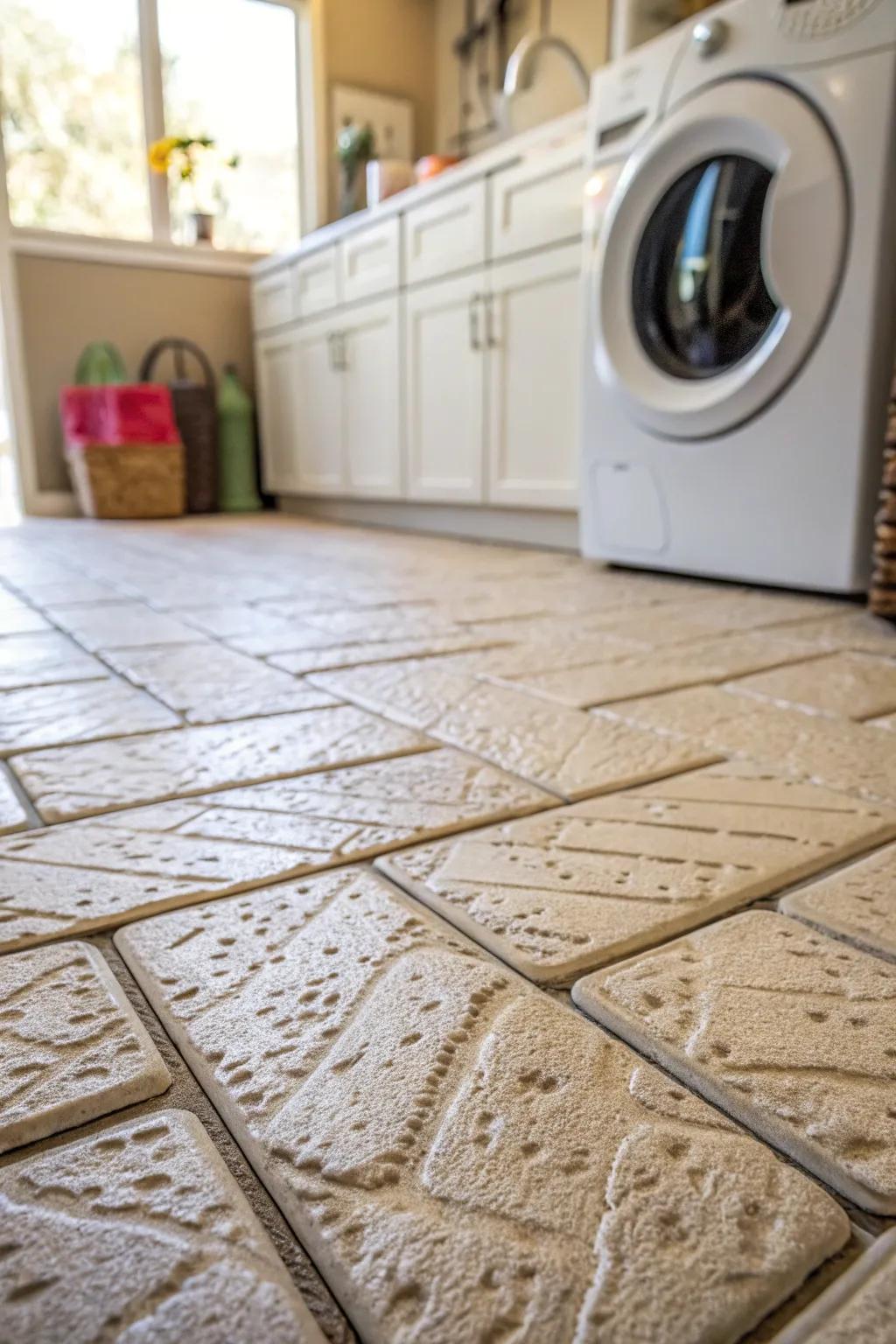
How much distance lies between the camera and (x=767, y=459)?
5.31ft

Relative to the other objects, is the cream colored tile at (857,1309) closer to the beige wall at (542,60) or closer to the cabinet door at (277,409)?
the beige wall at (542,60)

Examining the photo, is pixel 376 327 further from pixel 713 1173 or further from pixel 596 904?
pixel 713 1173

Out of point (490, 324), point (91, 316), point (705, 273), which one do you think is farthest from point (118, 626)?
point (91, 316)

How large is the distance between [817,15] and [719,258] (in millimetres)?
379

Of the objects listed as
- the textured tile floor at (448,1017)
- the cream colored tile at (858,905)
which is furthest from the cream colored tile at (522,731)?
the cream colored tile at (858,905)

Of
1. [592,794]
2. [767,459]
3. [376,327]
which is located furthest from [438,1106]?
[376,327]

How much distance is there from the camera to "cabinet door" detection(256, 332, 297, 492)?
3.73 meters

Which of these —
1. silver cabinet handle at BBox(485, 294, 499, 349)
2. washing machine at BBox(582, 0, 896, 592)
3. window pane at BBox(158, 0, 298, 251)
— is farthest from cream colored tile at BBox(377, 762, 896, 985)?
window pane at BBox(158, 0, 298, 251)

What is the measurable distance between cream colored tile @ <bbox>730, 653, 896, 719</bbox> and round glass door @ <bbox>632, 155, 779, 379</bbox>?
0.78 m

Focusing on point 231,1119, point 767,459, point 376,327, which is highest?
point 376,327

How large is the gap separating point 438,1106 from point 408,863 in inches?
9.0

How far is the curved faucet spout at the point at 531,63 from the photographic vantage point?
2.71 m

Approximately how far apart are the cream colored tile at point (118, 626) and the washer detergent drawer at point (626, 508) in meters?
1.00

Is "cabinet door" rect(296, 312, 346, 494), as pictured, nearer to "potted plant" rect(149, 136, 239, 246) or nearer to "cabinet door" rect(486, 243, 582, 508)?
"potted plant" rect(149, 136, 239, 246)
